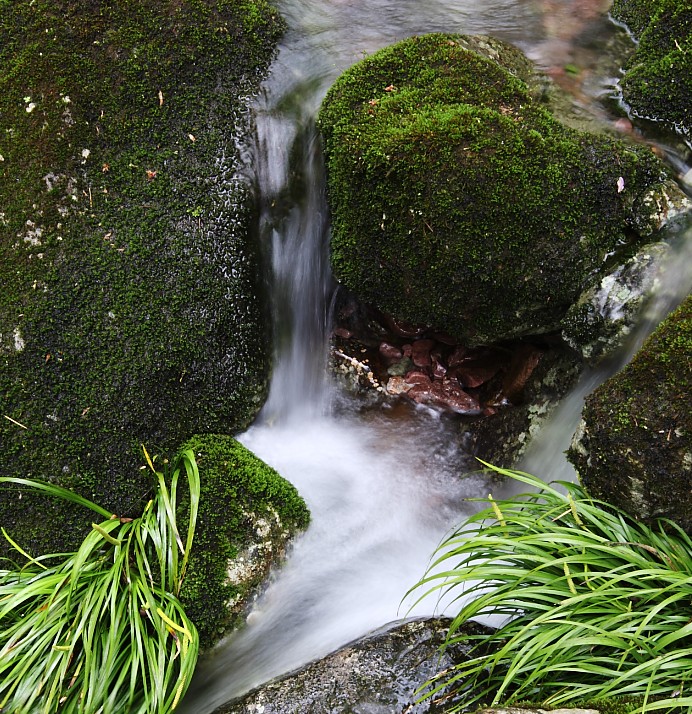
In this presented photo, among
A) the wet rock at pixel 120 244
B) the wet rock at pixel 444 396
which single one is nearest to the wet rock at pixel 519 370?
the wet rock at pixel 444 396

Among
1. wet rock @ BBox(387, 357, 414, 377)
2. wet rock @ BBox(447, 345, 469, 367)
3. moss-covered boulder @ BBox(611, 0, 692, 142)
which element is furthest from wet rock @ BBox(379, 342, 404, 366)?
moss-covered boulder @ BBox(611, 0, 692, 142)

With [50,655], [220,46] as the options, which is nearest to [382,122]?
[220,46]

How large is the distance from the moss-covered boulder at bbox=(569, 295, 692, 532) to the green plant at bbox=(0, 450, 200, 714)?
1.89 metres

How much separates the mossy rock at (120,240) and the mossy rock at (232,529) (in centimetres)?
26

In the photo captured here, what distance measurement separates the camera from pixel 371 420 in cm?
392

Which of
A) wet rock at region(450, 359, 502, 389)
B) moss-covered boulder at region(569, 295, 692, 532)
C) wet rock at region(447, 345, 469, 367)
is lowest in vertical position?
wet rock at region(450, 359, 502, 389)

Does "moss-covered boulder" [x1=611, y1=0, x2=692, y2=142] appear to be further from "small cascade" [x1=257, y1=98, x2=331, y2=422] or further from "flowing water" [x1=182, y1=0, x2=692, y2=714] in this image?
"small cascade" [x1=257, y1=98, x2=331, y2=422]

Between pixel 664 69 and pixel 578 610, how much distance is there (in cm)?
272

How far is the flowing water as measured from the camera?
10.5 feet

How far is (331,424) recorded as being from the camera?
A: 3855 mm

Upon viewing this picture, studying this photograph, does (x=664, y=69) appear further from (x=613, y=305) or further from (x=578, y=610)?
(x=578, y=610)

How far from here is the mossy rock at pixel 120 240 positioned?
3070mm

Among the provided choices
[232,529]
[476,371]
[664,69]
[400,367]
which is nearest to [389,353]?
[400,367]

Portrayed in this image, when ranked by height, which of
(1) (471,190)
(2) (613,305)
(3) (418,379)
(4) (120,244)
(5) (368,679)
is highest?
(1) (471,190)
